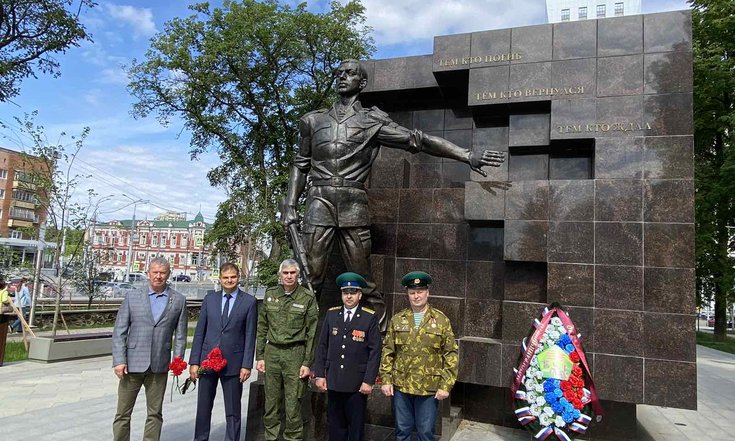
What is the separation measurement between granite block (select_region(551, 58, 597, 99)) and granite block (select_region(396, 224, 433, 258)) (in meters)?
2.45

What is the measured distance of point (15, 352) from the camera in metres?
11.6

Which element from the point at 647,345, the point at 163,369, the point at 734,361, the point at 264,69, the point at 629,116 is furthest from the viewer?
the point at 264,69

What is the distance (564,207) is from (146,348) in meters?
4.69

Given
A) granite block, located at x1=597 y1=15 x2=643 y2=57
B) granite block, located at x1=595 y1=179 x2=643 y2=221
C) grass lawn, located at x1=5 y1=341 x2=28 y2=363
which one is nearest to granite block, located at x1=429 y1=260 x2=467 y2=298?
granite block, located at x1=595 y1=179 x2=643 y2=221

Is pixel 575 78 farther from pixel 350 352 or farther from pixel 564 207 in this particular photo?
pixel 350 352

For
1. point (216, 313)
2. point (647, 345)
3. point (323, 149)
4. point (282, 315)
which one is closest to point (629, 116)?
point (647, 345)

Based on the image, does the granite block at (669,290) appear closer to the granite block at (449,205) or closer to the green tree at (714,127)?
the granite block at (449,205)

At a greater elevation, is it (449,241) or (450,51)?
(450,51)

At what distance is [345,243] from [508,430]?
311 cm

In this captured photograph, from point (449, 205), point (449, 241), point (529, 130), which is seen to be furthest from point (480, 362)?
point (529, 130)

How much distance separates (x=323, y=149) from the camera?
229 inches

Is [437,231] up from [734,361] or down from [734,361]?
up

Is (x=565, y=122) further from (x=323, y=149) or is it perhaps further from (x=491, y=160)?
(x=323, y=149)

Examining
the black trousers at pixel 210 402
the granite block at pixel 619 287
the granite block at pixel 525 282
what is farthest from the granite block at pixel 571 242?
the black trousers at pixel 210 402
